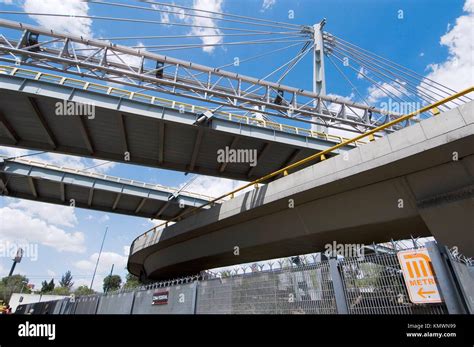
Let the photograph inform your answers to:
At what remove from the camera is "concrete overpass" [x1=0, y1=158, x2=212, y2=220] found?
66.3ft

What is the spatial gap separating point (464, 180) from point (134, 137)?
14775mm

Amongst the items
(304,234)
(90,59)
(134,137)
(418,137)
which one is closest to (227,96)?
(134,137)

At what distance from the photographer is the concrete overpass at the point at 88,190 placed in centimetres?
2022

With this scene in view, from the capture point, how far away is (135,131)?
15.3 metres

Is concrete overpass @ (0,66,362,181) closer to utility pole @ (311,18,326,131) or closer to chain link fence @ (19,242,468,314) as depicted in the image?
utility pole @ (311,18,326,131)

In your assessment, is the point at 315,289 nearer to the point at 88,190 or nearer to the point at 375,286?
the point at 375,286

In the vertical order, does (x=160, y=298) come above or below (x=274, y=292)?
above

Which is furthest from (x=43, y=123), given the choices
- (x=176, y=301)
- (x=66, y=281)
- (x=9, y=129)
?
(x=66, y=281)

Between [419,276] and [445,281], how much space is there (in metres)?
0.42

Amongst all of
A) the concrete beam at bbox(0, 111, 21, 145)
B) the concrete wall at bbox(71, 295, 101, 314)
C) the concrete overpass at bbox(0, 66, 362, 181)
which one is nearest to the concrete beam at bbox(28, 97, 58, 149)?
the concrete overpass at bbox(0, 66, 362, 181)

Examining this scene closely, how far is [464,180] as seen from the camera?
26.1ft

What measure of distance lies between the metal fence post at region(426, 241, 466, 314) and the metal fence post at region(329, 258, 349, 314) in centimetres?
170
